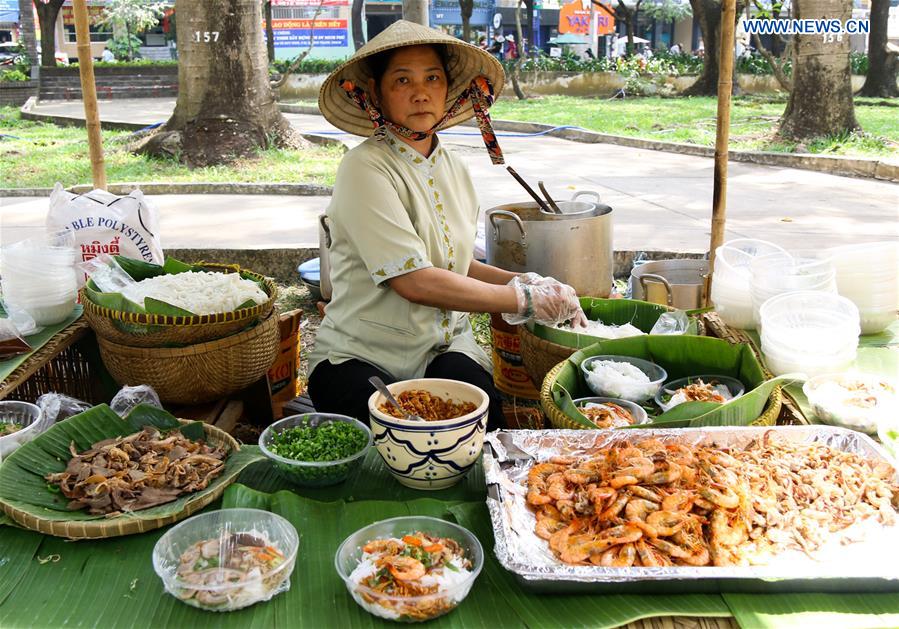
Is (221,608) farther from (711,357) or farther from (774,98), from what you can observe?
(774,98)

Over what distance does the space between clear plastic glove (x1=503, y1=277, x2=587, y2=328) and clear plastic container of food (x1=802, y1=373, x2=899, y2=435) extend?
75 cm

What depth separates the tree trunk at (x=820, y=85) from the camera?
10022 millimetres

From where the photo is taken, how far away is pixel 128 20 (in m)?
34.3

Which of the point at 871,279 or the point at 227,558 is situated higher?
the point at 871,279

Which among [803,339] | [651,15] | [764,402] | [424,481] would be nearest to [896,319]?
[803,339]

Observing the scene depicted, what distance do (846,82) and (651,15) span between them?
31.9 metres

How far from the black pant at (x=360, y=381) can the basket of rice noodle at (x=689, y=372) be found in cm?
38

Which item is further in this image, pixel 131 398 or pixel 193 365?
pixel 193 365

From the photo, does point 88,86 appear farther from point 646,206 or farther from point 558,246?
point 646,206

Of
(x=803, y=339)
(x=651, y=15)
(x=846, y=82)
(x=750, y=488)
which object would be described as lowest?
Answer: (x=750, y=488)

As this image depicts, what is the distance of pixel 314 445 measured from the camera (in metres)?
2.07

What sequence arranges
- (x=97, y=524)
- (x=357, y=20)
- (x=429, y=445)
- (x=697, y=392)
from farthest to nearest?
(x=357, y=20) < (x=697, y=392) < (x=429, y=445) < (x=97, y=524)

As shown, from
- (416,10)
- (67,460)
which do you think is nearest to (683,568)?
(67,460)

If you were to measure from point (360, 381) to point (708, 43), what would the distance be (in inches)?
817
